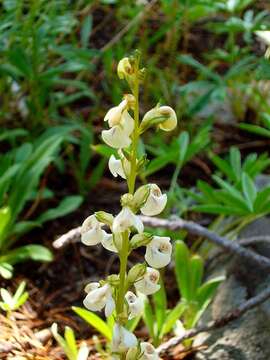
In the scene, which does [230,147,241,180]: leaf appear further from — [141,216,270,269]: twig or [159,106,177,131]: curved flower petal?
[159,106,177,131]: curved flower petal

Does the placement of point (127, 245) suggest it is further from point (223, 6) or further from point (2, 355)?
point (223, 6)

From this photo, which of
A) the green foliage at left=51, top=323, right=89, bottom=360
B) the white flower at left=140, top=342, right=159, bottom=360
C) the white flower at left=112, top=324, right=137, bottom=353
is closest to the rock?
the green foliage at left=51, top=323, right=89, bottom=360

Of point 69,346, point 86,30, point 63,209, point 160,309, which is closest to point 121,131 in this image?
point 69,346

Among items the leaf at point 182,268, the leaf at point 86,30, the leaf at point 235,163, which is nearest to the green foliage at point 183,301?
the leaf at point 182,268

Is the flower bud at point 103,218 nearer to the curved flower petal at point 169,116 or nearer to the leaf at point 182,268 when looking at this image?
the curved flower petal at point 169,116

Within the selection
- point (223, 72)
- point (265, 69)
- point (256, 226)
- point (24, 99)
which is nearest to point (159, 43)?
point (223, 72)

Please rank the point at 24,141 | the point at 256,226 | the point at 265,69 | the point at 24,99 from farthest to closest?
the point at 24,99 < the point at 24,141 < the point at 256,226 < the point at 265,69
